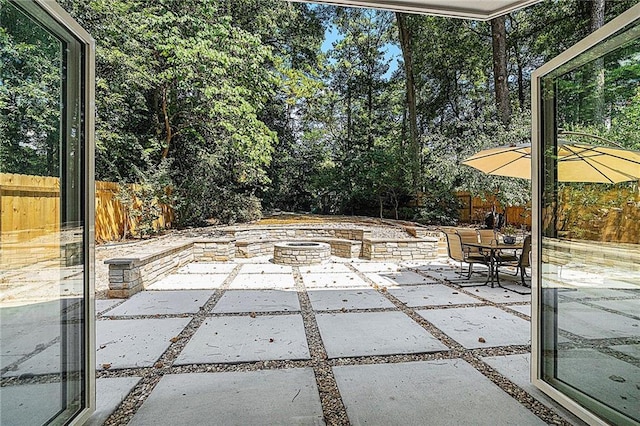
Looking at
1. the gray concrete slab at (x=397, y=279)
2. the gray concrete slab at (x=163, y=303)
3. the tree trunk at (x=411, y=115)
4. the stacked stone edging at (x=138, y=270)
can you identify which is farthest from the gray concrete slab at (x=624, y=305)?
the tree trunk at (x=411, y=115)

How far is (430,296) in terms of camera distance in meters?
5.06

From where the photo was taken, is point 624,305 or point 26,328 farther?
point 624,305

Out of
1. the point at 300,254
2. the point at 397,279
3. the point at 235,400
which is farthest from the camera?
the point at 300,254

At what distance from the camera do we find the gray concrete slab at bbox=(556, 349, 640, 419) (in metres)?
1.95

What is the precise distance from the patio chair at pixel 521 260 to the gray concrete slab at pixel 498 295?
0.37 metres

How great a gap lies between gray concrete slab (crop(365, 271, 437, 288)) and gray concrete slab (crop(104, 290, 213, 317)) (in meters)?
2.75

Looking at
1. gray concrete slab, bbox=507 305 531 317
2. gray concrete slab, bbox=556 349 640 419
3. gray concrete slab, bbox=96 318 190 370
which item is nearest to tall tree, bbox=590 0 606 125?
gray concrete slab, bbox=556 349 640 419

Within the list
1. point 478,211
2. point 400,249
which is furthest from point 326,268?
point 478,211

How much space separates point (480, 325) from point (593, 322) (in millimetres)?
1775

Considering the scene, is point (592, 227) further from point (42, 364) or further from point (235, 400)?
point (42, 364)

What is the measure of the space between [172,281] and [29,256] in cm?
441

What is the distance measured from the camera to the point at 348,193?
1598cm

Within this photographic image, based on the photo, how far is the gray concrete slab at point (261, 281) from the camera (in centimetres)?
563

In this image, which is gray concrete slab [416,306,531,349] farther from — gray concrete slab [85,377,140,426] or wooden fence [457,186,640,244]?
gray concrete slab [85,377,140,426]
